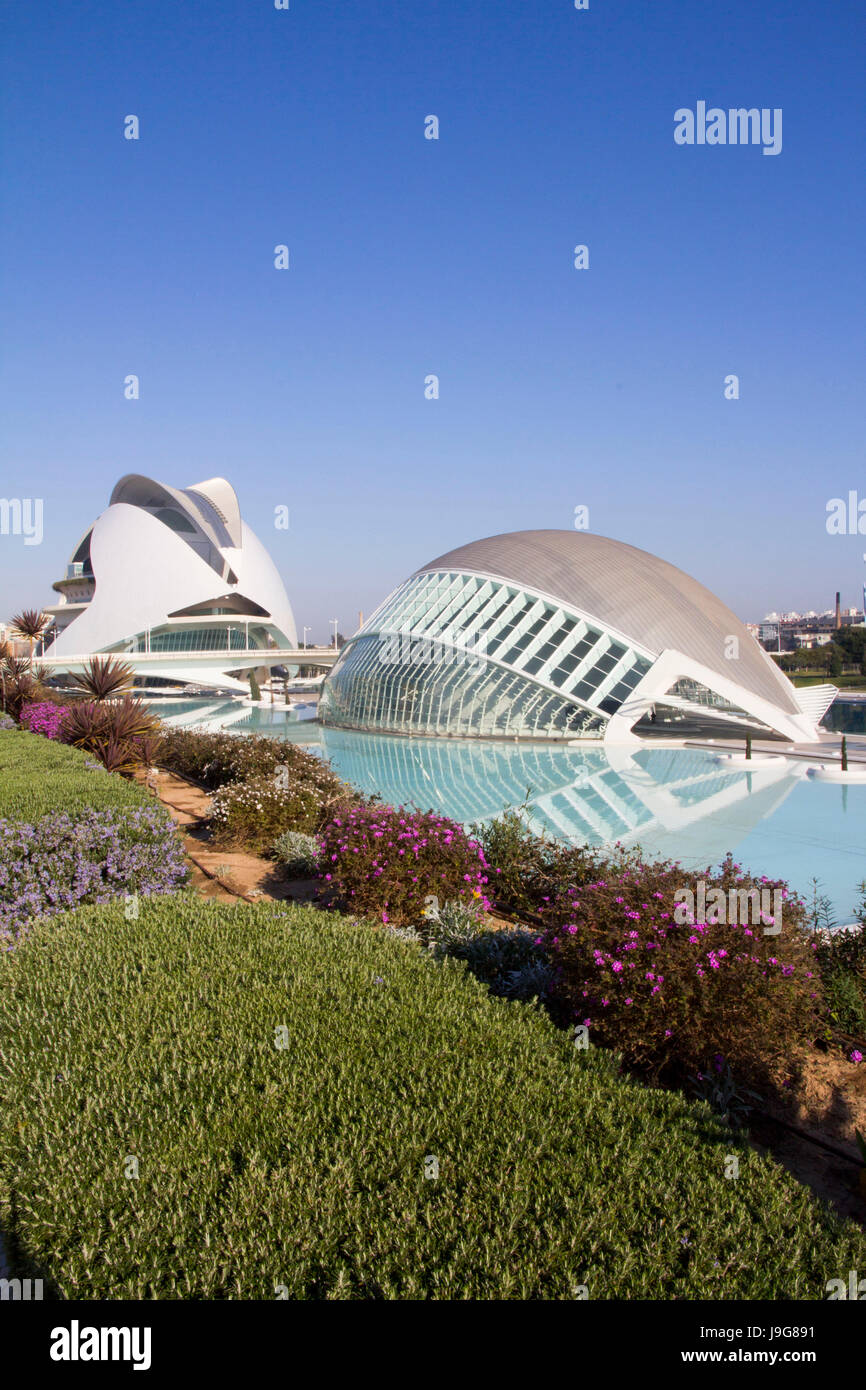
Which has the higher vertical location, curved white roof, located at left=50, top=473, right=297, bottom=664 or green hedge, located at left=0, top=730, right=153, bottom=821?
curved white roof, located at left=50, top=473, right=297, bottom=664

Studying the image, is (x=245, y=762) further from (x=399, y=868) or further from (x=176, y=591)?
(x=176, y=591)

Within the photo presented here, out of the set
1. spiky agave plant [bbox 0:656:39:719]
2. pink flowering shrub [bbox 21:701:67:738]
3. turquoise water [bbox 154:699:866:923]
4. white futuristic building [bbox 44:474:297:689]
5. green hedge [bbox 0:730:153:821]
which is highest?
white futuristic building [bbox 44:474:297:689]

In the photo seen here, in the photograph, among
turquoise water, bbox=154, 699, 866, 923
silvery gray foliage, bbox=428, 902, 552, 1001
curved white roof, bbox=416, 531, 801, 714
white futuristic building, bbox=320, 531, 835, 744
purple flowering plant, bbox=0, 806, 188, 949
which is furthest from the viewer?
curved white roof, bbox=416, 531, 801, 714

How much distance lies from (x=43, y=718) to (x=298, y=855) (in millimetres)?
11490

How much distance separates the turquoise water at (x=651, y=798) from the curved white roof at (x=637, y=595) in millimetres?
3776

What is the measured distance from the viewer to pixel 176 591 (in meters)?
57.4

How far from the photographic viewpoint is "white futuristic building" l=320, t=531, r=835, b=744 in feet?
81.5

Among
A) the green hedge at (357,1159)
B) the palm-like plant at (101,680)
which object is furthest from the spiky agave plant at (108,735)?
the green hedge at (357,1159)

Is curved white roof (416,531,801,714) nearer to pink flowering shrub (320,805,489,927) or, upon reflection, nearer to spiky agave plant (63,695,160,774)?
spiky agave plant (63,695,160,774)

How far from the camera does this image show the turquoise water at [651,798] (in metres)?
11.1

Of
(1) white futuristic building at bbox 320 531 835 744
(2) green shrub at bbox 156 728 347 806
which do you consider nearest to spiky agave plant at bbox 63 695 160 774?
(2) green shrub at bbox 156 728 347 806

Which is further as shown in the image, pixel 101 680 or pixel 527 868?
pixel 101 680

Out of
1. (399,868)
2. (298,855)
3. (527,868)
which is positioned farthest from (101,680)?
(399,868)

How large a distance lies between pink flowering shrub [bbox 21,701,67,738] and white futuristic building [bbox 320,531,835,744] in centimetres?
1185
